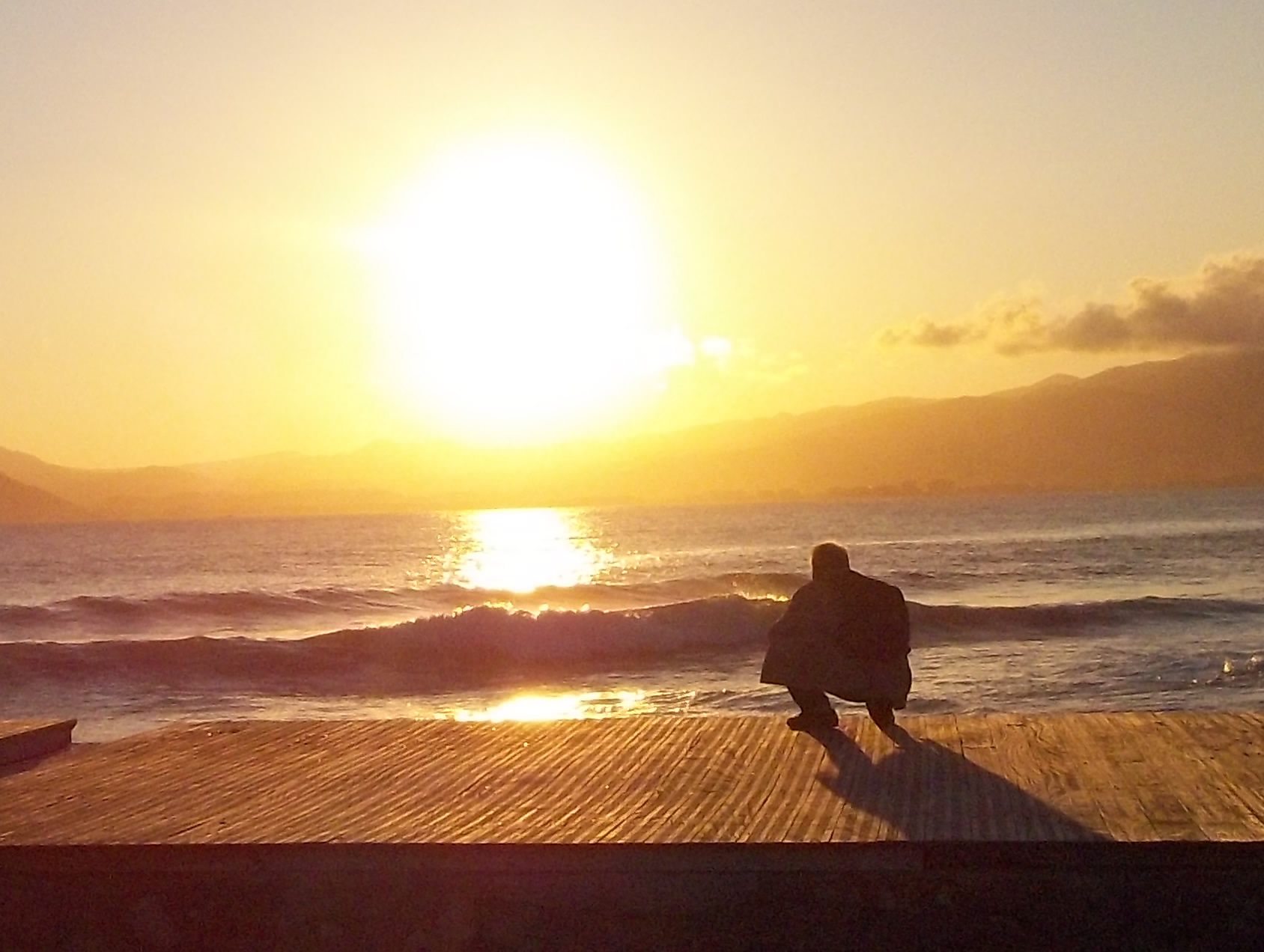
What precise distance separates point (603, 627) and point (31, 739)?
21891 mm

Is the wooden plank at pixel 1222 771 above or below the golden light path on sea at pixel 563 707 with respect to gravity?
above

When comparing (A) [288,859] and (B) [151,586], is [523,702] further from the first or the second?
(B) [151,586]

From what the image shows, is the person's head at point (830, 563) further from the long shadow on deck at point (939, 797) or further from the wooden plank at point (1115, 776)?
the wooden plank at point (1115, 776)

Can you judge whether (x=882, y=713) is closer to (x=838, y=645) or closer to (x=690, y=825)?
(x=838, y=645)

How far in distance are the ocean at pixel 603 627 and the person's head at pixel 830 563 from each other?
29.0ft

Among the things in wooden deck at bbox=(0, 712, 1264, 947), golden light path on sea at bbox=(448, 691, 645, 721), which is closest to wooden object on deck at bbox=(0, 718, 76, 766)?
wooden deck at bbox=(0, 712, 1264, 947)

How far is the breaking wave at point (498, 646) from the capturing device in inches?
1068

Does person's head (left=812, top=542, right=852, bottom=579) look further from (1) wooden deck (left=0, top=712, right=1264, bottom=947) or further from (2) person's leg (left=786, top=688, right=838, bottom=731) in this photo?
(1) wooden deck (left=0, top=712, right=1264, bottom=947)

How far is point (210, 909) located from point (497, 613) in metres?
25.0

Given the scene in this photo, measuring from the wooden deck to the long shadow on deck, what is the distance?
2cm

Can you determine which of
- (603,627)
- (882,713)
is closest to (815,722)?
(882,713)

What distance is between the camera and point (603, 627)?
31672 mm

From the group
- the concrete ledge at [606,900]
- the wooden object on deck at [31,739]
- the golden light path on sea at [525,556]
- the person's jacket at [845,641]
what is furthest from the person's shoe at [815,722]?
the golden light path on sea at [525,556]

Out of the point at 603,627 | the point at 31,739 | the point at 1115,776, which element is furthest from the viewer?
the point at 603,627
